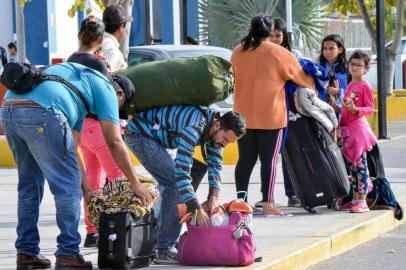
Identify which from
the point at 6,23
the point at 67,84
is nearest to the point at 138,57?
the point at 67,84

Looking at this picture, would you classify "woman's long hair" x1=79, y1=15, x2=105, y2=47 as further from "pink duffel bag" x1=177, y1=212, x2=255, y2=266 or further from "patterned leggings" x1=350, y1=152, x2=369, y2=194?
"patterned leggings" x1=350, y1=152, x2=369, y2=194

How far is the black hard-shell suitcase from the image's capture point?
7.45 metres

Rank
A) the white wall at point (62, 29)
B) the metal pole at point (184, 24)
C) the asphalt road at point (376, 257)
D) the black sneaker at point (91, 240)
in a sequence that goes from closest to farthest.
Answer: the asphalt road at point (376, 257) → the black sneaker at point (91, 240) → the metal pole at point (184, 24) → the white wall at point (62, 29)

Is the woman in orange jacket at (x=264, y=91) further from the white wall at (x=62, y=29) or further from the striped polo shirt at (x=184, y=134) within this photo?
the white wall at (x=62, y=29)

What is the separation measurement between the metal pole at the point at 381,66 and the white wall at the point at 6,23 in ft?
40.0

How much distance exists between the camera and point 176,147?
786 cm

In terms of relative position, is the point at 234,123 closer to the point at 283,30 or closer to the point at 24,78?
the point at 24,78

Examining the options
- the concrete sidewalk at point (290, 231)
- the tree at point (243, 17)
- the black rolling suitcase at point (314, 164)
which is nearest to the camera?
the concrete sidewalk at point (290, 231)

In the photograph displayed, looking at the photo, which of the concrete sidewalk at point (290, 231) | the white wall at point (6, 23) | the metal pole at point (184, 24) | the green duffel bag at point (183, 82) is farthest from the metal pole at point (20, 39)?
the green duffel bag at point (183, 82)

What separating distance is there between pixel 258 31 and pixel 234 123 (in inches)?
112

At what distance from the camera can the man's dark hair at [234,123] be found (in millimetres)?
7469

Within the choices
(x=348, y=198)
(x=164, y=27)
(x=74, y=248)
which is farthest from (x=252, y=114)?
(x=164, y=27)

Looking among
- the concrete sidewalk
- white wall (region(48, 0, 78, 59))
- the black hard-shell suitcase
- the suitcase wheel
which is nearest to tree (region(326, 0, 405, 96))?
white wall (region(48, 0, 78, 59))

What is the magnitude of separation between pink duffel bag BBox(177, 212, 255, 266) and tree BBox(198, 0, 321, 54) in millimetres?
20514
